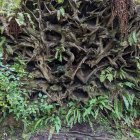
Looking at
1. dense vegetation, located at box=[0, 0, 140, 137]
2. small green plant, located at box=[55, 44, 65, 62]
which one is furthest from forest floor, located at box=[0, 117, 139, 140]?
small green plant, located at box=[55, 44, 65, 62]

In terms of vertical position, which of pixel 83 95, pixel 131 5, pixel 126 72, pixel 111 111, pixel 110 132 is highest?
pixel 131 5

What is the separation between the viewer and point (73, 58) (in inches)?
201

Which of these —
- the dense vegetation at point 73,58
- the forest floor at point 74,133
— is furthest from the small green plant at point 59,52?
the forest floor at point 74,133

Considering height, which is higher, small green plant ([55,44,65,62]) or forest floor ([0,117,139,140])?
small green plant ([55,44,65,62])

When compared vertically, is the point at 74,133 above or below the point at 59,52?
below

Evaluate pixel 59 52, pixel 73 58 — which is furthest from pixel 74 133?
pixel 59 52

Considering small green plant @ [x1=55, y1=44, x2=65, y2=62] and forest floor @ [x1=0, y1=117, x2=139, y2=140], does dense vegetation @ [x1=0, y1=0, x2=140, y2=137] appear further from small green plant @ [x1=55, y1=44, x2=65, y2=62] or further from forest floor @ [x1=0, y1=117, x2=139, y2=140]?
forest floor @ [x1=0, y1=117, x2=139, y2=140]

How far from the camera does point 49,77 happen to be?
16.8 feet

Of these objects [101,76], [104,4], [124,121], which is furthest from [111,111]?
[104,4]

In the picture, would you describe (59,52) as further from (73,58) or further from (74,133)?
(74,133)

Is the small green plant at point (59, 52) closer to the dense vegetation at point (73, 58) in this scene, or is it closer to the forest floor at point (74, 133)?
the dense vegetation at point (73, 58)

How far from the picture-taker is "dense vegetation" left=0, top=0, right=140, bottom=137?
197 inches

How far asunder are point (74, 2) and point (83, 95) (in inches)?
64.8

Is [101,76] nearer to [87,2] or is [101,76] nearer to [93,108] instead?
[93,108]
